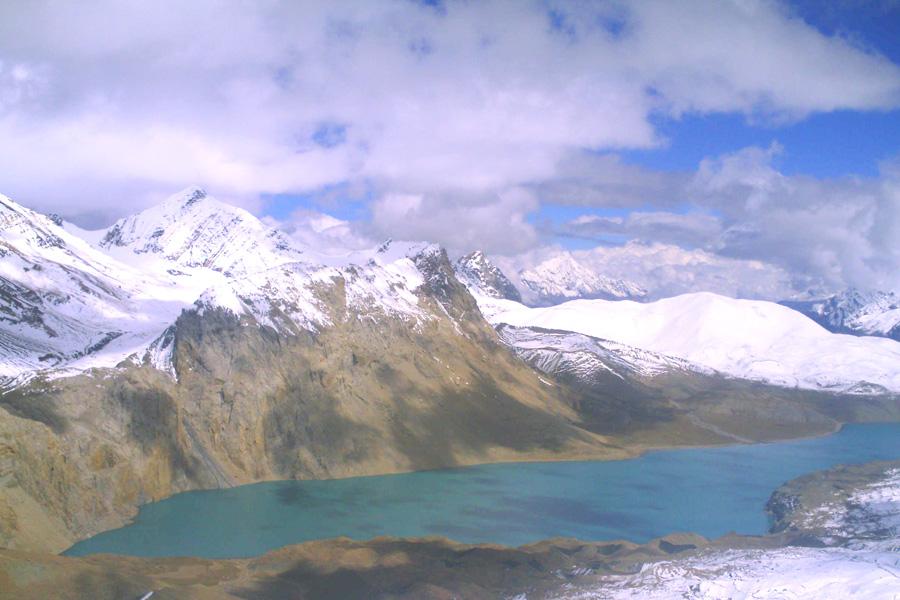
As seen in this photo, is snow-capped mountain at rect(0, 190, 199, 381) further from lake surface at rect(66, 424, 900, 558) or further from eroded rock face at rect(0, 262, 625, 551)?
lake surface at rect(66, 424, 900, 558)

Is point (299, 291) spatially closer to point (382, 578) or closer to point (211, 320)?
point (211, 320)

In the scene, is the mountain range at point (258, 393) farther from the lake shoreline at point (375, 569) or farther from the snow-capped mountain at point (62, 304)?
the lake shoreline at point (375, 569)

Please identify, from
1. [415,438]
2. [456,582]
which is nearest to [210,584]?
[456,582]

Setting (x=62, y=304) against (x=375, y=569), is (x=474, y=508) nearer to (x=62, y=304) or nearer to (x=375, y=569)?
(x=375, y=569)

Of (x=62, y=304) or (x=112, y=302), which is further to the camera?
(x=112, y=302)

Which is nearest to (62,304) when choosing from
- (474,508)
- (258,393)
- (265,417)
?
(258,393)

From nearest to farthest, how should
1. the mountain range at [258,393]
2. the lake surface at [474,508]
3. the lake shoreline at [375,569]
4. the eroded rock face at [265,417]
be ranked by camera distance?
the lake shoreline at [375,569] < the eroded rock face at [265,417] < the lake surface at [474,508] < the mountain range at [258,393]

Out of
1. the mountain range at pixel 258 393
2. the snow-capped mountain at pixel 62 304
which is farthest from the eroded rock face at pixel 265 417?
the snow-capped mountain at pixel 62 304

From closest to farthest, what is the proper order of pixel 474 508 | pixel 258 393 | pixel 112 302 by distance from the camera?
pixel 474 508 < pixel 258 393 < pixel 112 302
